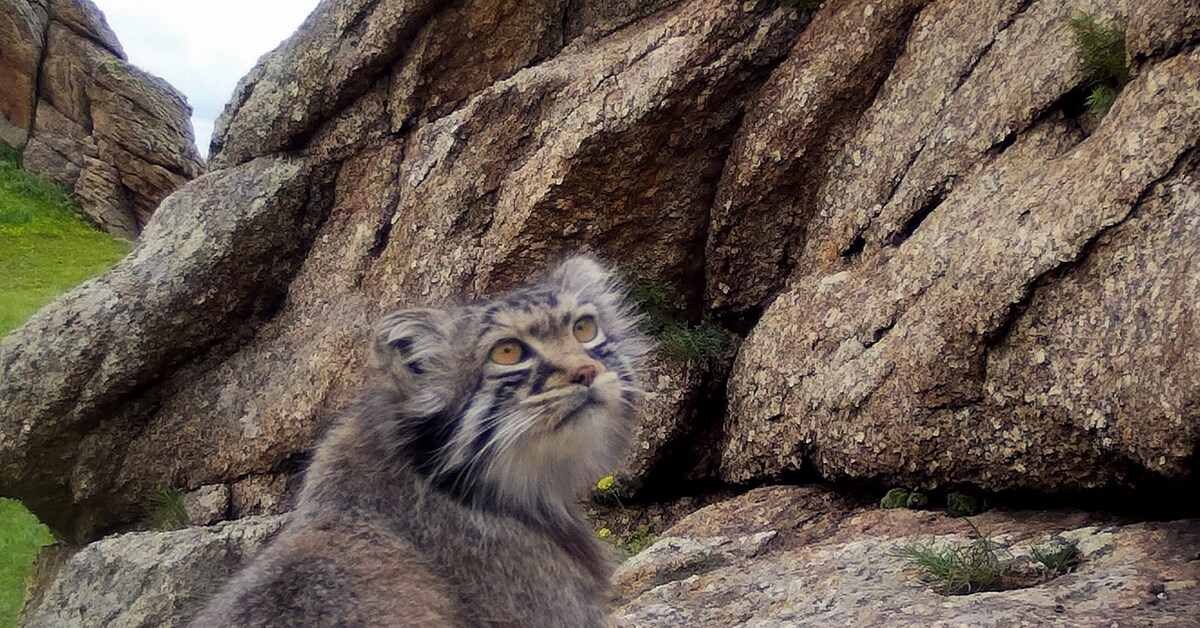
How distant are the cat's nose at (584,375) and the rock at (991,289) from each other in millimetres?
2243

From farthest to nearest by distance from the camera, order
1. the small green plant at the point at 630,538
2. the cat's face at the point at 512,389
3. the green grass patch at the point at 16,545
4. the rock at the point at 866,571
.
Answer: the green grass patch at the point at 16,545, the small green plant at the point at 630,538, the rock at the point at 866,571, the cat's face at the point at 512,389

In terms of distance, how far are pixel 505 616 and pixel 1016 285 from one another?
284cm

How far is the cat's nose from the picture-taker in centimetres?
355

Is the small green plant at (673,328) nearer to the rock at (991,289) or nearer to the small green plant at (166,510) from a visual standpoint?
the rock at (991,289)

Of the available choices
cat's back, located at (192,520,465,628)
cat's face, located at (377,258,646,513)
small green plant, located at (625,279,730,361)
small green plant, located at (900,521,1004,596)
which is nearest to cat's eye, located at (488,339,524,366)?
cat's face, located at (377,258,646,513)

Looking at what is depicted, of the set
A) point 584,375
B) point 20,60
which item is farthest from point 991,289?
point 20,60

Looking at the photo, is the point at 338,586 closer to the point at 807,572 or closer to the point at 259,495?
the point at 807,572

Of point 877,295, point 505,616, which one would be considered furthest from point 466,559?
point 877,295

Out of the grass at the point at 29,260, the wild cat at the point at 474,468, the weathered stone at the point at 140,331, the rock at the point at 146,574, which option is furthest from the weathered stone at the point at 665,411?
the grass at the point at 29,260

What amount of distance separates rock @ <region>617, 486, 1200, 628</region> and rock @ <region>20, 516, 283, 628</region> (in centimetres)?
288

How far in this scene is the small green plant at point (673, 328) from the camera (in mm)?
7004

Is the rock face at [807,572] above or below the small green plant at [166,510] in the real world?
below

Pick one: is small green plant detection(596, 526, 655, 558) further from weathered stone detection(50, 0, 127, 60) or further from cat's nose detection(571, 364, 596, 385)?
weathered stone detection(50, 0, 127, 60)

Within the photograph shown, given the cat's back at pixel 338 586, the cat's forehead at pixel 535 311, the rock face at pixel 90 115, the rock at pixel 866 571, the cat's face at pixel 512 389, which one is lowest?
the rock at pixel 866 571
